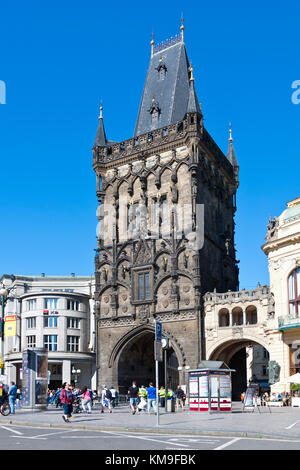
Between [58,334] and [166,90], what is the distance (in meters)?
31.7

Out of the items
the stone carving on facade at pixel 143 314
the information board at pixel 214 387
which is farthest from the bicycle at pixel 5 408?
the stone carving on facade at pixel 143 314

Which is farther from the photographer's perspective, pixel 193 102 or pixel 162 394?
pixel 193 102

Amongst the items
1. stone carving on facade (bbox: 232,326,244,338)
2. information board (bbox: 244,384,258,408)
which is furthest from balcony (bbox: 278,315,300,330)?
information board (bbox: 244,384,258,408)

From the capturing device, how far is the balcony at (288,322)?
40.3m

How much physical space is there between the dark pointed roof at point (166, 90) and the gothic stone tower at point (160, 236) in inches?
5.6

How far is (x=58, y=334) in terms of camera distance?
69688mm

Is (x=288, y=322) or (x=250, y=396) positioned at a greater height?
(x=288, y=322)

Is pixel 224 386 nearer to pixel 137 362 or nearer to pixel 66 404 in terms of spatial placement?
pixel 66 404

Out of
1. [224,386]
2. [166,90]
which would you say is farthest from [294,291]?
[166,90]

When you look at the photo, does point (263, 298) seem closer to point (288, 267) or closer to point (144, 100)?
point (288, 267)

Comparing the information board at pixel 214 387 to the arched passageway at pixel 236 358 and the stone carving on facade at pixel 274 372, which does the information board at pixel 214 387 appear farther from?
the arched passageway at pixel 236 358

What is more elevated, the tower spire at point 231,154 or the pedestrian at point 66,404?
the tower spire at point 231,154

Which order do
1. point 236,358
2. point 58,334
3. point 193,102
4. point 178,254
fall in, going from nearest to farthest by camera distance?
point 178,254 → point 193,102 → point 236,358 → point 58,334

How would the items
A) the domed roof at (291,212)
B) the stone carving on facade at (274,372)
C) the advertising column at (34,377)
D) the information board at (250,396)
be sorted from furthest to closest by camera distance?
1. the domed roof at (291,212)
2. the stone carving on facade at (274,372)
3. the advertising column at (34,377)
4. the information board at (250,396)
